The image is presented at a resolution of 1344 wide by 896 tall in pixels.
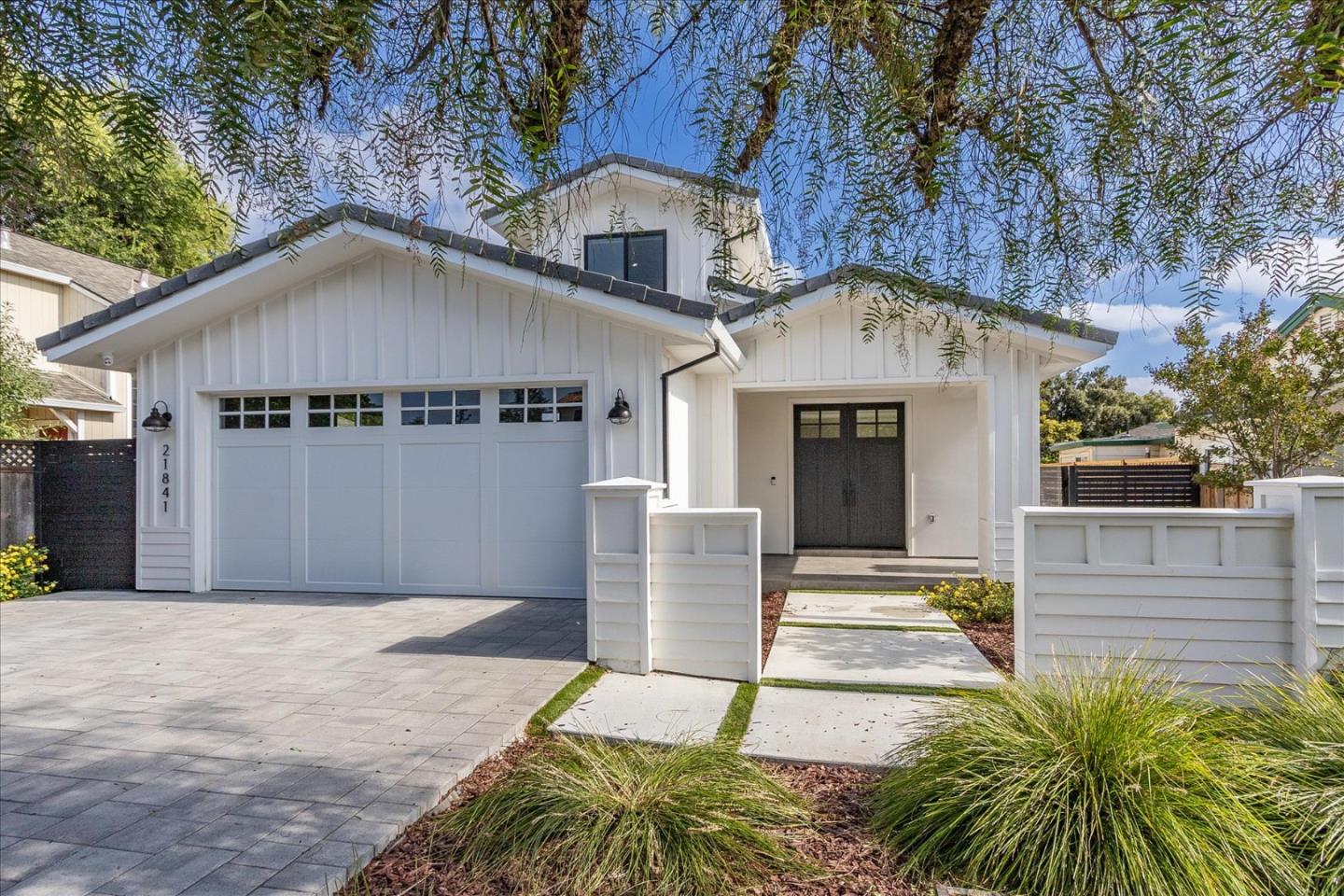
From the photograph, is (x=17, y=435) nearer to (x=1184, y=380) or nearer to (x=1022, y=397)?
(x=1022, y=397)

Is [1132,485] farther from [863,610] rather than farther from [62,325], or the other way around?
[62,325]

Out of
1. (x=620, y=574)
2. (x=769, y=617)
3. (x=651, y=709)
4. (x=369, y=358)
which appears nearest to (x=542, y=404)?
(x=369, y=358)

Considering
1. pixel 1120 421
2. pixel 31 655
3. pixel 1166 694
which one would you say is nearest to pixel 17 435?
pixel 31 655

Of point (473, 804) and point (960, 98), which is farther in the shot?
point (473, 804)

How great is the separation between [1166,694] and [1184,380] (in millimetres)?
8520

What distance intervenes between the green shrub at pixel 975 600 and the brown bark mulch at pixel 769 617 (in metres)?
1.54

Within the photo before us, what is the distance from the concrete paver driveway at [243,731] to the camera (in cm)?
276

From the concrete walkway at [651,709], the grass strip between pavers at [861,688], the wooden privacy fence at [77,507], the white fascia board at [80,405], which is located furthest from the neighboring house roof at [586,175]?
the white fascia board at [80,405]

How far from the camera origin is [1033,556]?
14.5 ft

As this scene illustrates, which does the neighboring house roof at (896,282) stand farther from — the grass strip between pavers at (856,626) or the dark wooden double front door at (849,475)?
the dark wooden double front door at (849,475)

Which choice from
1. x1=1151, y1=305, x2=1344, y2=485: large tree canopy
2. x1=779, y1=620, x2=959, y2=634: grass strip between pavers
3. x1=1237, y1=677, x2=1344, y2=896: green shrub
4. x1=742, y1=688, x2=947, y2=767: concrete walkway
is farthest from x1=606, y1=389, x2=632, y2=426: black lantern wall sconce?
x1=1151, y1=305, x2=1344, y2=485: large tree canopy

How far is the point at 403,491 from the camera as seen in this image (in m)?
7.91

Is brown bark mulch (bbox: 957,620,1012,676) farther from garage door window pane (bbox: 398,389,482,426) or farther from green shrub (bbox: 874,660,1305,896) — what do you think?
garage door window pane (bbox: 398,389,482,426)

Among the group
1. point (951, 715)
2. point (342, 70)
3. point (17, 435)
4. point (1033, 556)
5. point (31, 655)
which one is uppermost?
point (342, 70)
